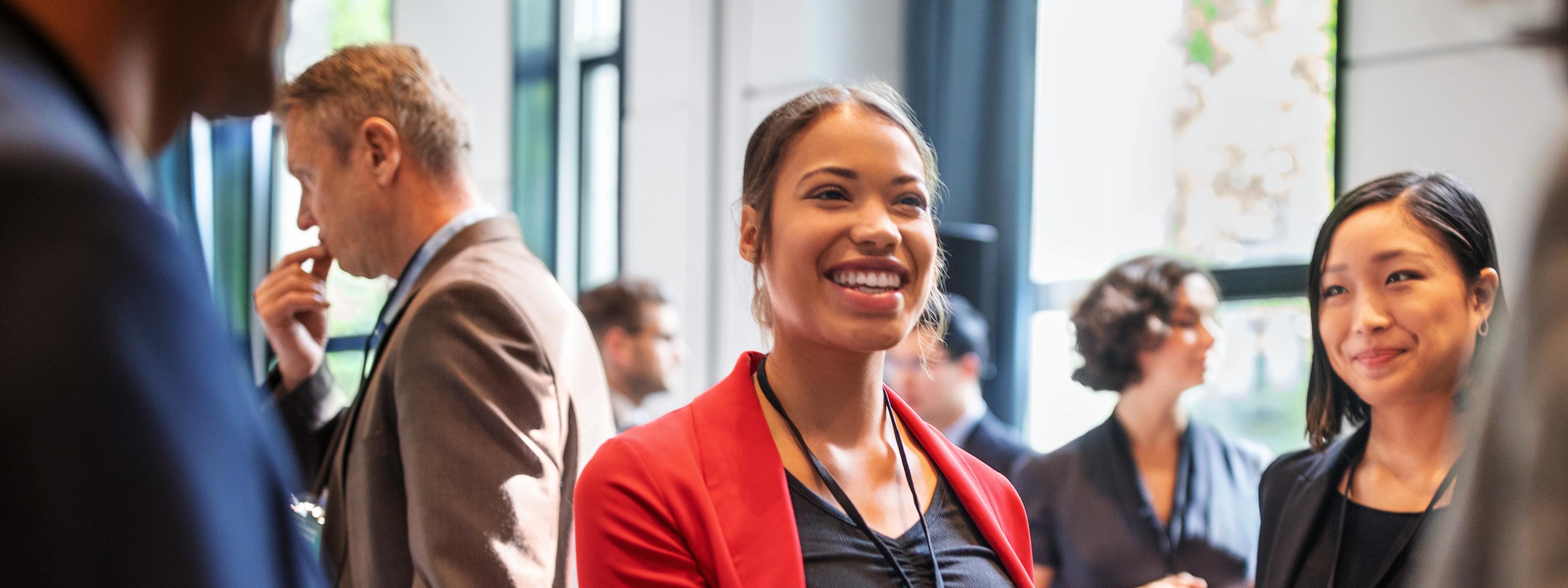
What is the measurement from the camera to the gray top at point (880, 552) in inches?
62.0

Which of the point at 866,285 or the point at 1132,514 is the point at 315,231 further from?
the point at 866,285

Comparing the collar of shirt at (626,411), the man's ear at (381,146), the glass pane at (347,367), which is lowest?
the glass pane at (347,367)

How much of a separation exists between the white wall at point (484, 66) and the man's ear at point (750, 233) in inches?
201

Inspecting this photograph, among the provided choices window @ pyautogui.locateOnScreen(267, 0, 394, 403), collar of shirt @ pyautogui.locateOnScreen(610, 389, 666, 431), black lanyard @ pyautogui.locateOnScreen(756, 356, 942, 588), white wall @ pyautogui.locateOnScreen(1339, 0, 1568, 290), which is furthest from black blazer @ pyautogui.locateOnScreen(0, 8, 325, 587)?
window @ pyautogui.locateOnScreen(267, 0, 394, 403)

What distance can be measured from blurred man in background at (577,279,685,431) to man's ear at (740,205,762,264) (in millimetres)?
3293

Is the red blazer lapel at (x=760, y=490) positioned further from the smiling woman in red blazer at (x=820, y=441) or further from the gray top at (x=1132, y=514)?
the gray top at (x=1132, y=514)

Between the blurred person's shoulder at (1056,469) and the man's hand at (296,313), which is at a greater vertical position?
the man's hand at (296,313)

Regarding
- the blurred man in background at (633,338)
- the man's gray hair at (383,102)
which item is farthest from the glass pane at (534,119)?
the man's gray hair at (383,102)

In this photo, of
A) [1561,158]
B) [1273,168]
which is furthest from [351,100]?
[1273,168]

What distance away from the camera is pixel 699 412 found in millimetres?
1726

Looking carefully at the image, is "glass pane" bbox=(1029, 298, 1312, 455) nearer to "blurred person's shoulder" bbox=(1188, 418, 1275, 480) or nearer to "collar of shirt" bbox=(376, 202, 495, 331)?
"blurred person's shoulder" bbox=(1188, 418, 1275, 480)

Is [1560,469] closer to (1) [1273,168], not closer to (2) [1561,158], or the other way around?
(2) [1561,158]

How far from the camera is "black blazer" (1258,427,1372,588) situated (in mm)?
1883

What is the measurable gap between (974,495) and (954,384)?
2.59 meters
